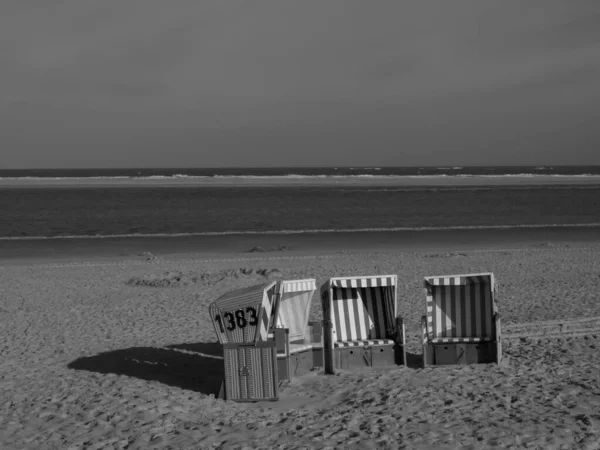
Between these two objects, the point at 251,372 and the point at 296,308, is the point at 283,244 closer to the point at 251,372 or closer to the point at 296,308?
the point at 296,308

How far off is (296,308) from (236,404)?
2.48 meters

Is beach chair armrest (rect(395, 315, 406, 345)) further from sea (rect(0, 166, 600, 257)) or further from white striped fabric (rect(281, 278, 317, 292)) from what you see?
sea (rect(0, 166, 600, 257))

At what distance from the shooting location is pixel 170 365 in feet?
32.8

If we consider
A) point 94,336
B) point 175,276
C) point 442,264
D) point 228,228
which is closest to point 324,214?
point 228,228

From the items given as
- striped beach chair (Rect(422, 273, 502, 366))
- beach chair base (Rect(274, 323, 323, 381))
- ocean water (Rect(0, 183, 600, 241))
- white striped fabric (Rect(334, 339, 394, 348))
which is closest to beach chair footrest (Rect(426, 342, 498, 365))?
striped beach chair (Rect(422, 273, 502, 366))

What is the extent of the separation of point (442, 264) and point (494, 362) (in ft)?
37.7

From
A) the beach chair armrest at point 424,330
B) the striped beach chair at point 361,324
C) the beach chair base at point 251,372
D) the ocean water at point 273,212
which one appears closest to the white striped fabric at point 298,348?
the striped beach chair at point 361,324

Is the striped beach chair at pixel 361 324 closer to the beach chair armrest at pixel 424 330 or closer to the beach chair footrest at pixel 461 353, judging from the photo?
the beach chair armrest at pixel 424 330

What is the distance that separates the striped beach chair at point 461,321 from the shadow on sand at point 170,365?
2911 mm

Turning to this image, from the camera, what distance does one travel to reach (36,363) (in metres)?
10.5

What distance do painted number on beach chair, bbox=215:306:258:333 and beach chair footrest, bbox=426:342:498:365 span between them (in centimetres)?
263

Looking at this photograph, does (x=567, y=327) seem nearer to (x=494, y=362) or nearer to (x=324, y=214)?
(x=494, y=362)

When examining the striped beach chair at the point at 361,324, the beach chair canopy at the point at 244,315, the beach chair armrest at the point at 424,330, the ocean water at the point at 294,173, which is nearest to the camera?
the beach chair canopy at the point at 244,315

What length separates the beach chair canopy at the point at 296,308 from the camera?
10195 mm
